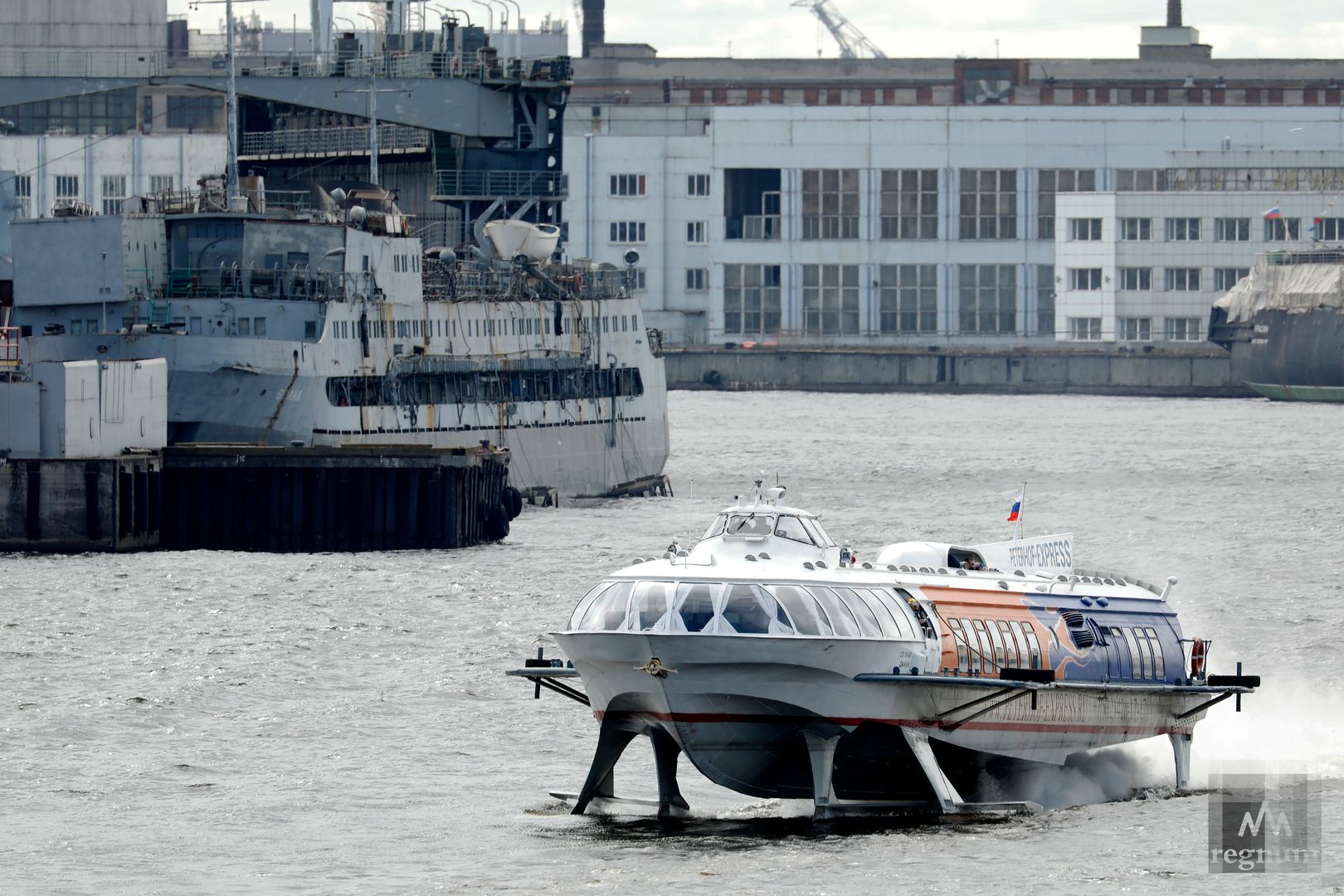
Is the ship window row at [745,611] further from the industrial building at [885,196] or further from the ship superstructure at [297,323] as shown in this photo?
the industrial building at [885,196]

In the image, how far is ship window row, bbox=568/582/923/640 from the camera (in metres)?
31.3

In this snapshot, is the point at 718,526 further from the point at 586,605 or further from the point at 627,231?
the point at 627,231

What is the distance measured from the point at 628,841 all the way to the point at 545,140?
79.7 meters

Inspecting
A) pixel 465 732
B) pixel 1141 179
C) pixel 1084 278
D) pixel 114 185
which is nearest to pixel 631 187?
pixel 1084 278

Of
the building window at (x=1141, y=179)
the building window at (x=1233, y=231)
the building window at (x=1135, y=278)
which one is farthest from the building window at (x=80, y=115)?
the building window at (x=1233, y=231)

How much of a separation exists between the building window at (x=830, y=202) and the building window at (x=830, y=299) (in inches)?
115

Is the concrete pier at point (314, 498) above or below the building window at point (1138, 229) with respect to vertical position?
below

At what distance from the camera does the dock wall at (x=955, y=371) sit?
17800cm

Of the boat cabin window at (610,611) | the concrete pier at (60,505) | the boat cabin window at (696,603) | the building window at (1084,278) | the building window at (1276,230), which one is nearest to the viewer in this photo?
the boat cabin window at (696,603)

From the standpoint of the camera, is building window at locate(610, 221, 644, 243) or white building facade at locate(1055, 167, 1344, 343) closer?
white building facade at locate(1055, 167, 1344, 343)

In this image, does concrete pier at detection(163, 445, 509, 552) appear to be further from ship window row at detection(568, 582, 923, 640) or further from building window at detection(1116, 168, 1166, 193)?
building window at detection(1116, 168, 1166, 193)

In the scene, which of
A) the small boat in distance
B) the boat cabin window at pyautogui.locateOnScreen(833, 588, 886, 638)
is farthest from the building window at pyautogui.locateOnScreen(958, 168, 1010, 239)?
the boat cabin window at pyautogui.locateOnScreen(833, 588, 886, 638)

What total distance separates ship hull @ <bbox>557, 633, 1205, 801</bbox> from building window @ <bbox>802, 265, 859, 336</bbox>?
150459 mm

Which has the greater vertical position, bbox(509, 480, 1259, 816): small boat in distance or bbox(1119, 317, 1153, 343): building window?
bbox(1119, 317, 1153, 343): building window
